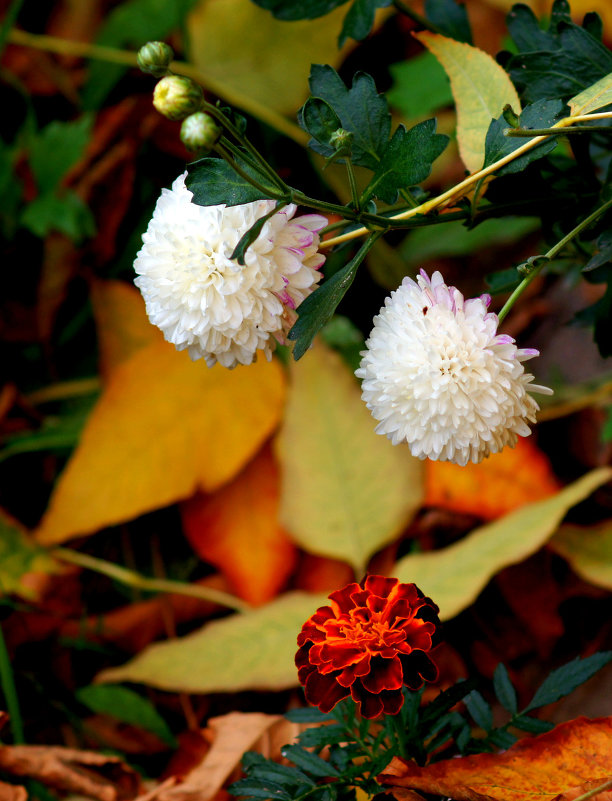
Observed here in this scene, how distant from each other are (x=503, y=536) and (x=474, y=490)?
0.34ft

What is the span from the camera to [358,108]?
0.45m

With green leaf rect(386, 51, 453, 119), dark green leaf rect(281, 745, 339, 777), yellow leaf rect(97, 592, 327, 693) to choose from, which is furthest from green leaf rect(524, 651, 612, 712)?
Answer: green leaf rect(386, 51, 453, 119)

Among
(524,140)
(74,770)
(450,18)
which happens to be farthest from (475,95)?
(74,770)

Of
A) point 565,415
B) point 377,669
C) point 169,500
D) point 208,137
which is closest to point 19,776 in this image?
point 169,500

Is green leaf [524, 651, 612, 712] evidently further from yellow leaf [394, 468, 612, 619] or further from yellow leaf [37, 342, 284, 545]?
yellow leaf [37, 342, 284, 545]

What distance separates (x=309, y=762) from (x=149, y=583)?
14.9 inches

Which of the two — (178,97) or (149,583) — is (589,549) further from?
(178,97)

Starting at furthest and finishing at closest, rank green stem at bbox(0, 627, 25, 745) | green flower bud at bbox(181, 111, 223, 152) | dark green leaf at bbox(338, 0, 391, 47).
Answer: green stem at bbox(0, 627, 25, 745)
dark green leaf at bbox(338, 0, 391, 47)
green flower bud at bbox(181, 111, 223, 152)

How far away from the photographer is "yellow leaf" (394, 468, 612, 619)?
0.67 m

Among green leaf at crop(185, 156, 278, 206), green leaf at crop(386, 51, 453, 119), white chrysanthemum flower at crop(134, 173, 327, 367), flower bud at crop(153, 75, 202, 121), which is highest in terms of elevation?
green leaf at crop(386, 51, 453, 119)

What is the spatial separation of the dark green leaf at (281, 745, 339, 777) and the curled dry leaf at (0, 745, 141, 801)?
175 mm

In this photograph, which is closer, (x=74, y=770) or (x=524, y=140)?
(x=524, y=140)

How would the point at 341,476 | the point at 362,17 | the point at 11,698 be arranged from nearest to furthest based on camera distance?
the point at 362,17, the point at 11,698, the point at 341,476

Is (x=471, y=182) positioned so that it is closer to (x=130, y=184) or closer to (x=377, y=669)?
(x=377, y=669)
